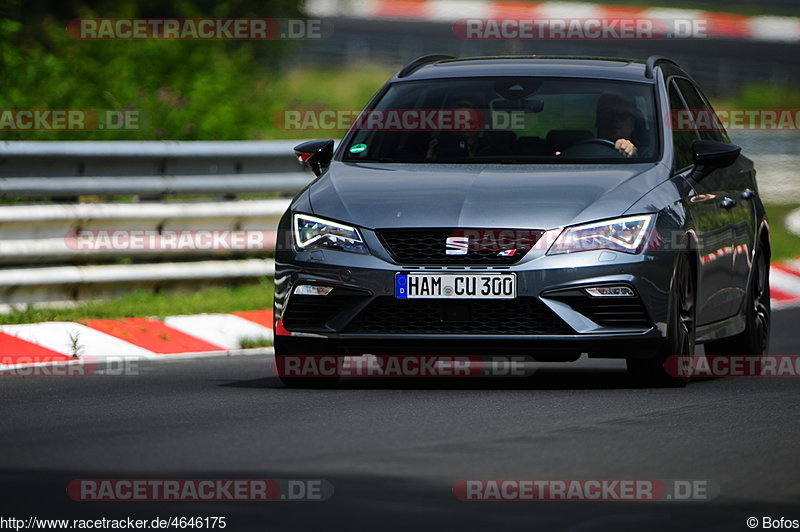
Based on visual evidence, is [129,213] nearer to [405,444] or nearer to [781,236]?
[405,444]

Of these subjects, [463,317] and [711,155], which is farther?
[711,155]

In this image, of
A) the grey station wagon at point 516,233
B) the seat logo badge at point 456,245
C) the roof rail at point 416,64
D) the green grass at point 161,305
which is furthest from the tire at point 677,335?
the green grass at point 161,305

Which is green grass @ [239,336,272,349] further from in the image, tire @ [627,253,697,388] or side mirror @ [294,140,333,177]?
→ tire @ [627,253,697,388]

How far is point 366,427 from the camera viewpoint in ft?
25.1

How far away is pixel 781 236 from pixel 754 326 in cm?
1007

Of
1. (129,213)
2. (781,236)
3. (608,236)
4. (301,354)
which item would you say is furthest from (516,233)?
(781,236)

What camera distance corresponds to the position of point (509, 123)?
403 inches

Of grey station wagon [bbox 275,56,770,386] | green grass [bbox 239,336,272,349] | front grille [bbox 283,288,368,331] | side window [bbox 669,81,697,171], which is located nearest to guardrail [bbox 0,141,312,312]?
green grass [bbox 239,336,272,349]

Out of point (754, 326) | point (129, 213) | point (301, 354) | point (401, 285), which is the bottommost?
point (301, 354)

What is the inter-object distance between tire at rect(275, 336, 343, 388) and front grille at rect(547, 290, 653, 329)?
1242 mm

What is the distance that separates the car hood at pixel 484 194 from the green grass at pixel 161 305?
2.90 metres

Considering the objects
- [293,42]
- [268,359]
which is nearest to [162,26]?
[293,42]

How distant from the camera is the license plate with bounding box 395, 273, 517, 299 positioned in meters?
9.01

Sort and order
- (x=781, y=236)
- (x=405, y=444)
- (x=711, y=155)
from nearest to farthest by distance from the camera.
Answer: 1. (x=405, y=444)
2. (x=711, y=155)
3. (x=781, y=236)
